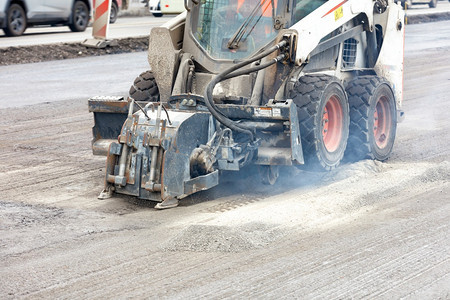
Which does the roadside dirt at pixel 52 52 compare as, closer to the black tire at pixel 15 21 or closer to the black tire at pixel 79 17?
the black tire at pixel 15 21

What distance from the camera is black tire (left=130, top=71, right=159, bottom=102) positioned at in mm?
8938

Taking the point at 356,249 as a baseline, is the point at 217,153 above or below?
above

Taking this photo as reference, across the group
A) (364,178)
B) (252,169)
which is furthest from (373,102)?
(252,169)

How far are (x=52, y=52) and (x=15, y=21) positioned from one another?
2.60 meters

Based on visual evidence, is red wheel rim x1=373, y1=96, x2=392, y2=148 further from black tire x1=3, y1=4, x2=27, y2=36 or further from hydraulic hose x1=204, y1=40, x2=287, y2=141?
black tire x1=3, y1=4, x2=27, y2=36

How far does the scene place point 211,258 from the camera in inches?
232

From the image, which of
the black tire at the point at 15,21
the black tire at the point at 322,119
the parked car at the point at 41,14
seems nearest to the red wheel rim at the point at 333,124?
the black tire at the point at 322,119

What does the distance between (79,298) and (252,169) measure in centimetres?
335

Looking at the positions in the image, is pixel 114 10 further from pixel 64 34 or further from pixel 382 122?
pixel 382 122

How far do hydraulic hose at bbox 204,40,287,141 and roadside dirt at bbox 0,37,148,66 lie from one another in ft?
37.9

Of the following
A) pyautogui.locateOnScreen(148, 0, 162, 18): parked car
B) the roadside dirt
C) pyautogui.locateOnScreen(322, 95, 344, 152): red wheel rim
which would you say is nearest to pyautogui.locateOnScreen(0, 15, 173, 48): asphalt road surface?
the roadside dirt

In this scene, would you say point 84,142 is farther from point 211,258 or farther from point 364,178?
point 211,258

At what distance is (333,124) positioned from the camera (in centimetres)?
862

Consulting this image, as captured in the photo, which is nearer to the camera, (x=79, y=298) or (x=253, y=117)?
(x=79, y=298)
